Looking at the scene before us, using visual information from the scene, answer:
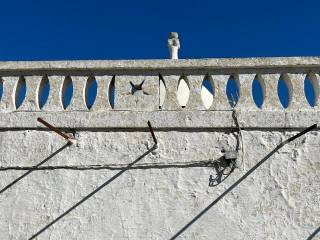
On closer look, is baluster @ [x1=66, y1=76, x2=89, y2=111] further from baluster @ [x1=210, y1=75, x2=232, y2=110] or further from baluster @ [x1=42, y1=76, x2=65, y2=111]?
baluster @ [x1=210, y1=75, x2=232, y2=110]

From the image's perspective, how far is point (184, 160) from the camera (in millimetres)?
5473

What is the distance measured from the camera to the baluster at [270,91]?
5.59 m

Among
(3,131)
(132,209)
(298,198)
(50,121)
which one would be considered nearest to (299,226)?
(298,198)

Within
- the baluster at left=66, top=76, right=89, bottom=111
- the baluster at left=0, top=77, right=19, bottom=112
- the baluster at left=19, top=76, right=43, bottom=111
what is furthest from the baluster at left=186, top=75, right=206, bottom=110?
the baluster at left=0, top=77, right=19, bottom=112

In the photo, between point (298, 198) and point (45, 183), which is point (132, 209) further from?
point (298, 198)

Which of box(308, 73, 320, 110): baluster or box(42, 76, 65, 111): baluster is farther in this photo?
box(42, 76, 65, 111): baluster

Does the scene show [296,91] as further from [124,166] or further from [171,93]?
[124,166]

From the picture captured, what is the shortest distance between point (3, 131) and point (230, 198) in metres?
2.44

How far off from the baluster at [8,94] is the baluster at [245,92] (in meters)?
2.37

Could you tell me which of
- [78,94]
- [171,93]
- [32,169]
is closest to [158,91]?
[171,93]

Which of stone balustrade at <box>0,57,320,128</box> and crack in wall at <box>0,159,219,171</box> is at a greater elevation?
stone balustrade at <box>0,57,320,128</box>

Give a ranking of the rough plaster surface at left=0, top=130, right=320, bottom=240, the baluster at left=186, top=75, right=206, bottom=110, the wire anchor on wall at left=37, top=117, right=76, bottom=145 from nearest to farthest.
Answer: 1. the rough plaster surface at left=0, top=130, right=320, bottom=240
2. the wire anchor on wall at left=37, top=117, right=76, bottom=145
3. the baluster at left=186, top=75, right=206, bottom=110

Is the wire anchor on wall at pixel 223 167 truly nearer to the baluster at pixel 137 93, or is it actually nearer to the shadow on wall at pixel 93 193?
the shadow on wall at pixel 93 193

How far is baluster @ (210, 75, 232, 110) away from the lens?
18.4 feet
